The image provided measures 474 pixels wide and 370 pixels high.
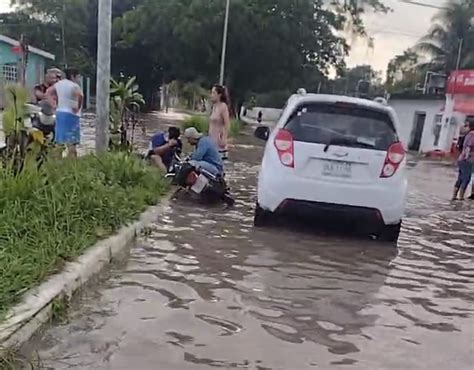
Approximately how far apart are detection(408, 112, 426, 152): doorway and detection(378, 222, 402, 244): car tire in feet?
99.3

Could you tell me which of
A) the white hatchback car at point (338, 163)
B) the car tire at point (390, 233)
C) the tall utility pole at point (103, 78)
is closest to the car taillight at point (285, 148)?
the white hatchback car at point (338, 163)

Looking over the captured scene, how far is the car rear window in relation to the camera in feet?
22.0

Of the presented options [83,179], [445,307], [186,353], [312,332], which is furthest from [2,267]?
[445,307]

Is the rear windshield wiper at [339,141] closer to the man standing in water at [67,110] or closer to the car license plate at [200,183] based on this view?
the car license plate at [200,183]

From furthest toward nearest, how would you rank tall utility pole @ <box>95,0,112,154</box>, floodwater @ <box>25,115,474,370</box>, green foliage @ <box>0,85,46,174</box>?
tall utility pole @ <box>95,0,112,154</box>
green foliage @ <box>0,85,46,174</box>
floodwater @ <box>25,115,474,370</box>

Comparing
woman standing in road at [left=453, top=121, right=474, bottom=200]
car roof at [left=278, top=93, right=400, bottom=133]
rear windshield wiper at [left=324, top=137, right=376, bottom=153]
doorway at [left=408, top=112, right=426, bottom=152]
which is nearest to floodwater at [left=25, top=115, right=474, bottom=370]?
rear windshield wiper at [left=324, top=137, right=376, bottom=153]

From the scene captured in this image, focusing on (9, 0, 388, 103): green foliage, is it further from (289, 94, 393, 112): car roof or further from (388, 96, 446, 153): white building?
(289, 94, 393, 112): car roof

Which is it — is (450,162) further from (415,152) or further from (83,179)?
(83,179)

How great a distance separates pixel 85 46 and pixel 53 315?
155 feet

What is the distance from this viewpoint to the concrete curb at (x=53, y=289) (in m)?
3.54

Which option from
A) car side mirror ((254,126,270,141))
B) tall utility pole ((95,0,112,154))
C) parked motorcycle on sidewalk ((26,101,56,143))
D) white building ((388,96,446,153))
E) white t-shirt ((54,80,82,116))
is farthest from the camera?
white building ((388,96,446,153))

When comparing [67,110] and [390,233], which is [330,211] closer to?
[390,233]

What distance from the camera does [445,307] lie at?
4984 millimetres

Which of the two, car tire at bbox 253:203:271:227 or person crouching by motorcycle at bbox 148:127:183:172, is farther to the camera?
person crouching by motorcycle at bbox 148:127:183:172
